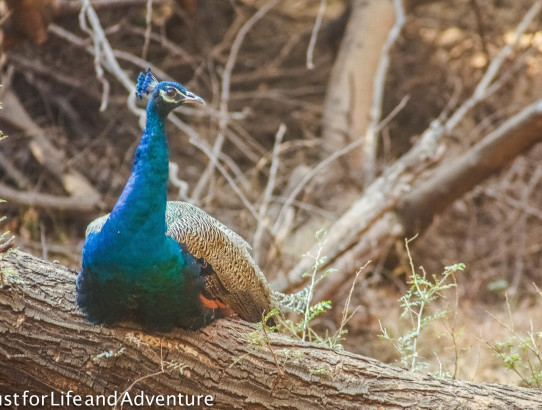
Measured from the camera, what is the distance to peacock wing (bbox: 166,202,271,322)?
2.51 m

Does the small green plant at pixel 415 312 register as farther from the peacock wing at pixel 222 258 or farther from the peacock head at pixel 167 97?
the peacock head at pixel 167 97

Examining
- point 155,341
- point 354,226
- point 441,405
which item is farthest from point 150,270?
point 354,226

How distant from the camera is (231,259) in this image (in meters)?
2.64

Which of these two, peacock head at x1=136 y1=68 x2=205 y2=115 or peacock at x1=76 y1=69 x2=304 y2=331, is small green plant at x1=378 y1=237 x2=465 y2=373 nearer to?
peacock at x1=76 y1=69 x2=304 y2=331

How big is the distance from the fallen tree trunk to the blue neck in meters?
0.41

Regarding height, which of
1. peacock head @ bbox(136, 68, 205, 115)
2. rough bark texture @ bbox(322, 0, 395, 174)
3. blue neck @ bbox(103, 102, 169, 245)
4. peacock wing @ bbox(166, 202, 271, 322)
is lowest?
peacock wing @ bbox(166, 202, 271, 322)

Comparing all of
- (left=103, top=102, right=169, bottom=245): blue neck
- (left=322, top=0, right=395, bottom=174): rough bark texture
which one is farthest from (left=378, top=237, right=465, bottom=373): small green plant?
(left=322, top=0, right=395, bottom=174): rough bark texture

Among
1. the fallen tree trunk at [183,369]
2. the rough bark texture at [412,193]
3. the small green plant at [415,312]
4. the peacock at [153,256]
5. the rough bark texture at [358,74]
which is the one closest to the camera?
the peacock at [153,256]

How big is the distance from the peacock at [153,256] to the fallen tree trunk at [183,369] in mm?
92

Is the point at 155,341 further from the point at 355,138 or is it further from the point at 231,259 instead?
the point at 355,138

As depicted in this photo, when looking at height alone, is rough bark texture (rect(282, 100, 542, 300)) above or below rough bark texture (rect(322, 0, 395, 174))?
below

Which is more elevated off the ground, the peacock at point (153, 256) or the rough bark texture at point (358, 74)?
the rough bark texture at point (358, 74)

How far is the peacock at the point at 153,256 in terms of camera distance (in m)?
2.29

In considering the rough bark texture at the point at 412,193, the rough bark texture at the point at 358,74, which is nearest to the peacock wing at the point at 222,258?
the rough bark texture at the point at 412,193
